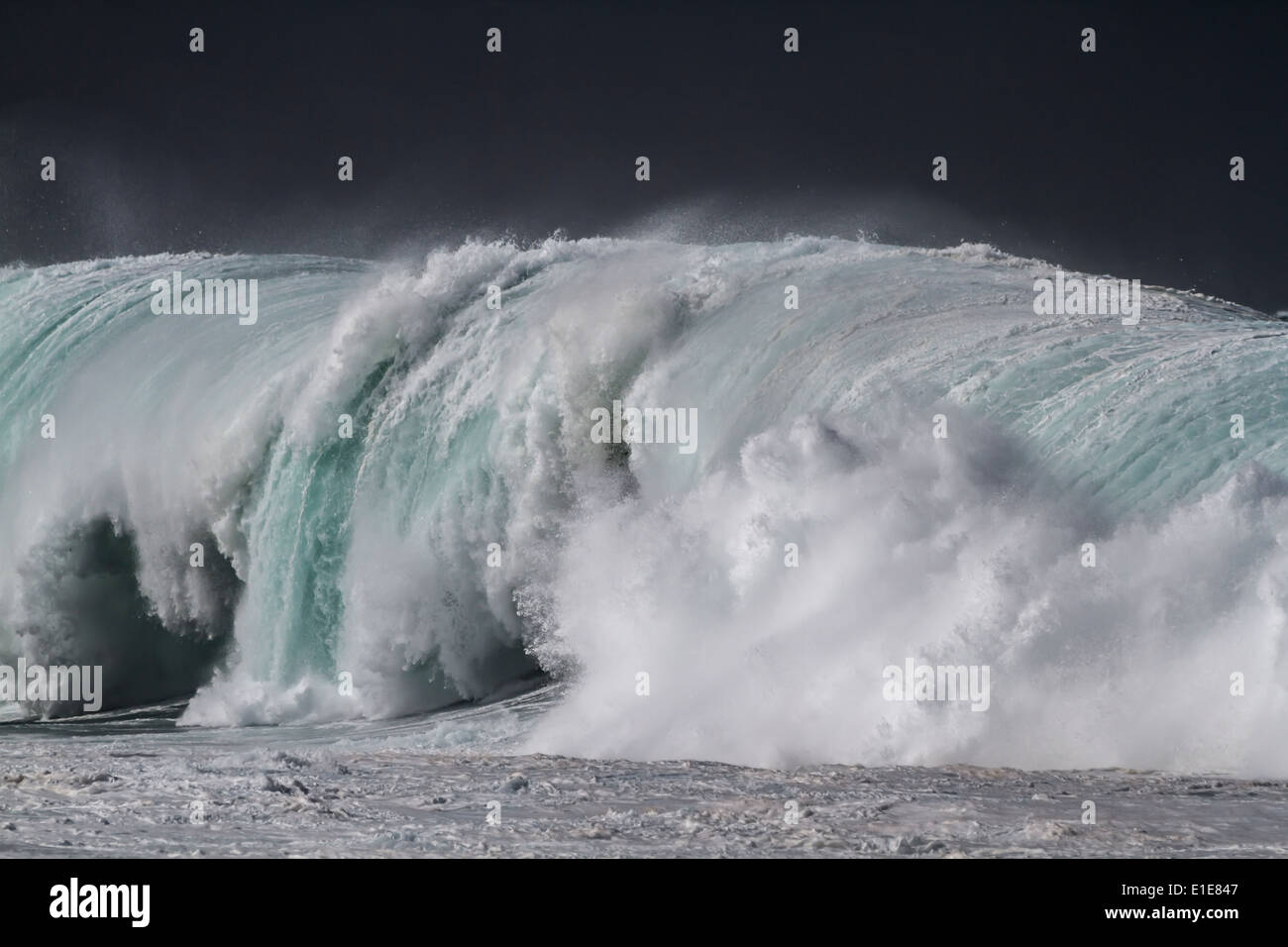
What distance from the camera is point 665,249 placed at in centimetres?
2141

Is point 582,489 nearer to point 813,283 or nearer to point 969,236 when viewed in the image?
point 813,283

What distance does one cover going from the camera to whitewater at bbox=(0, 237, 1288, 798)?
13.3 meters

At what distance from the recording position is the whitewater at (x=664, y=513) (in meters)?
13.3

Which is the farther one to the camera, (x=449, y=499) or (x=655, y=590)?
(x=449, y=499)

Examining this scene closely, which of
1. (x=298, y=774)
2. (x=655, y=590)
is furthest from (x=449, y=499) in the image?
(x=298, y=774)

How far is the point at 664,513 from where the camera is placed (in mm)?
16391

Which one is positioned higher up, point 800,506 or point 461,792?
point 800,506

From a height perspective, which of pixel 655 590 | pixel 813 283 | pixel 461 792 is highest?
pixel 813 283
